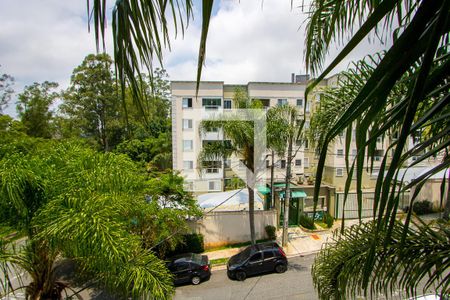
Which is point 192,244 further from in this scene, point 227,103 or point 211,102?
point 227,103

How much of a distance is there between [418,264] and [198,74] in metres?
2.24

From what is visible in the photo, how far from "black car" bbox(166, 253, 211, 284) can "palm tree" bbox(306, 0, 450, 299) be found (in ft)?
20.2

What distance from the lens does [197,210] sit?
9242 millimetres

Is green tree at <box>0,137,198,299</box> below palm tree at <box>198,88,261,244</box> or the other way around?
below

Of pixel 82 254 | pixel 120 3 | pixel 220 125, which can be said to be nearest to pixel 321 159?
pixel 120 3

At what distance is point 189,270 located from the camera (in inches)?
324

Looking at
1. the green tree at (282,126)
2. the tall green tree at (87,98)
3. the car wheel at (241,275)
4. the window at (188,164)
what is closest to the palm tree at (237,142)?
the green tree at (282,126)

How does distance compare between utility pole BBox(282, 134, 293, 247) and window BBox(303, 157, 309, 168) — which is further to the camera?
window BBox(303, 157, 309, 168)

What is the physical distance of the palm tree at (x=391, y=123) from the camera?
2.11ft

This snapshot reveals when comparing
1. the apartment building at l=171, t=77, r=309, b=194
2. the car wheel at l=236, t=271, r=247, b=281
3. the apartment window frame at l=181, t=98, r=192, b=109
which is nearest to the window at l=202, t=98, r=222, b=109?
the apartment building at l=171, t=77, r=309, b=194

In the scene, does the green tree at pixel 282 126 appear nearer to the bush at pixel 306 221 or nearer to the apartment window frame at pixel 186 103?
the bush at pixel 306 221

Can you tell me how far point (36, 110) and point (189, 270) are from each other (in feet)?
67.0

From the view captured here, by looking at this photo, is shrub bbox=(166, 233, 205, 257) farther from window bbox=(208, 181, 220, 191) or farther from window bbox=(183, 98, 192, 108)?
window bbox=(183, 98, 192, 108)

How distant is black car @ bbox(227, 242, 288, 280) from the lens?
27.6 ft
